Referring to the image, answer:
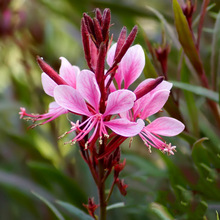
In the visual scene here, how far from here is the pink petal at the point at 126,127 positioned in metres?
0.45

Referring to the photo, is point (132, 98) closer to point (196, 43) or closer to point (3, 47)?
point (196, 43)

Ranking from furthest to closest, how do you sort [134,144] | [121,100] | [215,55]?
[134,144] → [215,55] → [121,100]

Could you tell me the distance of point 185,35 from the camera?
618 mm

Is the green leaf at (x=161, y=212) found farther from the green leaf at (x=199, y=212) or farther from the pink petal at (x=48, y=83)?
the pink petal at (x=48, y=83)

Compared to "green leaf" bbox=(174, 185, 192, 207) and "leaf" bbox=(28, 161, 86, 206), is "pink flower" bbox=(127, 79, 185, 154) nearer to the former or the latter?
"green leaf" bbox=(174, 185, 192, 207)

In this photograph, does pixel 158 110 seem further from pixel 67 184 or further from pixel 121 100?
pixel 67 184

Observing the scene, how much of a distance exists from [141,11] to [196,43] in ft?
1.46

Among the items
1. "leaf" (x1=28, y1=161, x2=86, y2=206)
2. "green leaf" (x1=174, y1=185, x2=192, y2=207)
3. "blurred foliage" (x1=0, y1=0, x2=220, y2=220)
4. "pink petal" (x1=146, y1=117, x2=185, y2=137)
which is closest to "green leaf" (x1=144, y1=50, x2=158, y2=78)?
"blurred foliage" (x1=0, y1=0, x2=220, y2=220)

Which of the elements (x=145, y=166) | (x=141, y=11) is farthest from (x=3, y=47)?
(x=145, y=166)

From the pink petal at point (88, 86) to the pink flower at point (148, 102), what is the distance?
0.16 ft

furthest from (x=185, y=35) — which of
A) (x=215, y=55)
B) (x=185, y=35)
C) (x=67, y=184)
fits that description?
(x=67, y=184)

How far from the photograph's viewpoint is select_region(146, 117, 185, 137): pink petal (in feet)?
1.59

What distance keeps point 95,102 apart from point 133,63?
0.25ft

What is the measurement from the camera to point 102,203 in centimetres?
51
